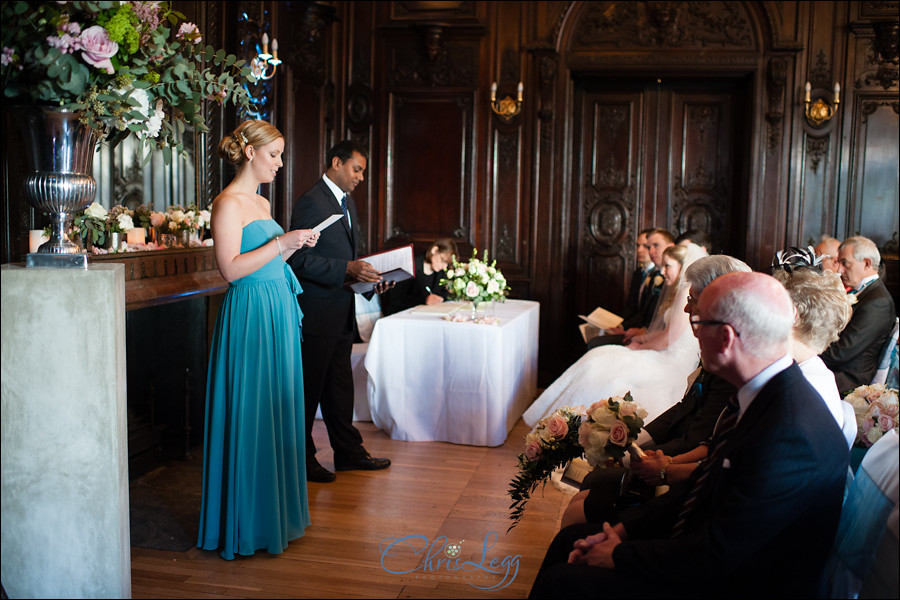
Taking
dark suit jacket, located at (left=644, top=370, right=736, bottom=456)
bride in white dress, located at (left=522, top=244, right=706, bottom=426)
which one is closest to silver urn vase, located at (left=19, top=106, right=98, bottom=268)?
dark suit jacket, located at (left=644, top=370, right=736, bottom=456)

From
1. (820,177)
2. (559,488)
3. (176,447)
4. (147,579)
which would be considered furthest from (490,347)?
(820,177)

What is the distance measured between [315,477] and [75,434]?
102 inches

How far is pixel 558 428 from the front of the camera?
3.30 metres

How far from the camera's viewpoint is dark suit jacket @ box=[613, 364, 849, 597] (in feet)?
6.81

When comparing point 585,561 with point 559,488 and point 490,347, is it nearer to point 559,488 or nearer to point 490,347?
point 559,488

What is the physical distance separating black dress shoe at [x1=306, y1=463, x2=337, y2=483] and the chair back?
3.12m

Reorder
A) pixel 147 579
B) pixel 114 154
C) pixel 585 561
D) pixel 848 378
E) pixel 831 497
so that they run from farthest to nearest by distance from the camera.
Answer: pixel 114 154 < pixel 848 378 < pixel 147 579 < pixel 585 561 < pixel 831 497

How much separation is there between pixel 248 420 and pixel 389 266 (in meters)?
1.80

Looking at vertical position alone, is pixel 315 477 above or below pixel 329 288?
below

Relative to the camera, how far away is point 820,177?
8109mm

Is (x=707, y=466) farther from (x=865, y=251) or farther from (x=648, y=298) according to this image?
(x=648, y=298)

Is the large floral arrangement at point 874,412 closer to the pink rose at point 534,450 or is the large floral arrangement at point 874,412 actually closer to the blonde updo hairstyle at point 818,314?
the blonde updo hairstyle at point 818,314

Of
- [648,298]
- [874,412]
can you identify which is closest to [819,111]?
[648,298]

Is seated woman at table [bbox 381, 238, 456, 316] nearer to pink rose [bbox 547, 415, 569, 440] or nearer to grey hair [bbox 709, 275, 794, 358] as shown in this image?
pink rose [bbox 547, 415, 569, 440]
